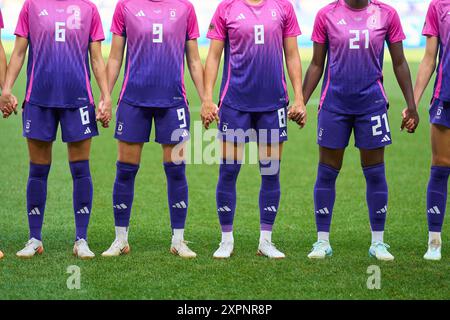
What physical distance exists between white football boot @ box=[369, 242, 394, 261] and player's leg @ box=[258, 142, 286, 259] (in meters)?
0.69

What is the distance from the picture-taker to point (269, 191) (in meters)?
7.32

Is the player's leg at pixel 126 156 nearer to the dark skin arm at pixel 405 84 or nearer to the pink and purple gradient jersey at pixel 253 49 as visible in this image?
the pink and purple gradient jersey at pixel 253 49

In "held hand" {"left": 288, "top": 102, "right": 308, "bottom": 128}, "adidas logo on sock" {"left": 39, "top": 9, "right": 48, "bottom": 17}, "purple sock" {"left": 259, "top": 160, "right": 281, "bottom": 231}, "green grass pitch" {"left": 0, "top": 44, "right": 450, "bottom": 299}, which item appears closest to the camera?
"green grass pitch" {"left": 0, "top": 44, "right": 450, "bottom": 299}

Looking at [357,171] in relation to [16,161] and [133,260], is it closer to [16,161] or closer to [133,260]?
[16,161]

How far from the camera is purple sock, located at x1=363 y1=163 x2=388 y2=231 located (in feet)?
23.8

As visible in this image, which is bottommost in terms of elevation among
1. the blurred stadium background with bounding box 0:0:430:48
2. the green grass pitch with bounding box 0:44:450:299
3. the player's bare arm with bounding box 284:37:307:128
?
the blurred stadium background with bounding box 0:0:430:48

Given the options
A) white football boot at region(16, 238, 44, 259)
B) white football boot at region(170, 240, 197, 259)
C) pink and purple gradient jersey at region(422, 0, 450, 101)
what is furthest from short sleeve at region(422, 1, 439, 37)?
white football boot at region(16, 238, 44, 259)

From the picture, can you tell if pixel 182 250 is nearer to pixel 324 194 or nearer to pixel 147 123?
pixel 147 123

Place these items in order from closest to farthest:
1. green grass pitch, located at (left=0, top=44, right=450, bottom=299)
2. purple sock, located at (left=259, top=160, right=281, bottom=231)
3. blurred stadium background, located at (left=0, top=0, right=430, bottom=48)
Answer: green grass pitch, located at (left=0, top=44, right=450, bottom=299) → purple sock, located at (left=259, top=160, right=281, bottom=231) → blurred stadium background, located at (left=0, top=0, right=430, bottom=48)

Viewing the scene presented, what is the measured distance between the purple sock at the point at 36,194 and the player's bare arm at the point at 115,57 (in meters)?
0.82

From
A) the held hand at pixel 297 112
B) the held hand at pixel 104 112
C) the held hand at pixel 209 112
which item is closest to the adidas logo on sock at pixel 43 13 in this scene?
the held hand at pixel 104 112

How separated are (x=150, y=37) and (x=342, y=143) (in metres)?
1.65

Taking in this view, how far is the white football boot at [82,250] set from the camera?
23.4 ft

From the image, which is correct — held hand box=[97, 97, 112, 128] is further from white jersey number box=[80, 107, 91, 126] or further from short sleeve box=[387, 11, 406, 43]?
short sleeve box=[387, 11, 406, 43]
